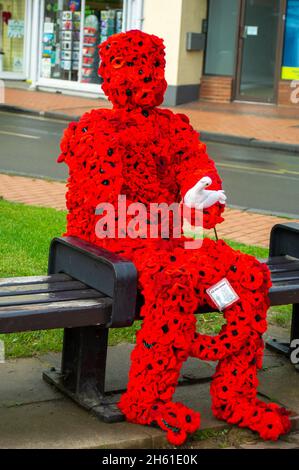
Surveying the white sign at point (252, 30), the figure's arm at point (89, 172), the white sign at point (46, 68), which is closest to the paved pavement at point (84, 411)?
the figure's arm at point (89, 172)

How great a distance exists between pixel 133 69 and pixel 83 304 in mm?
1108

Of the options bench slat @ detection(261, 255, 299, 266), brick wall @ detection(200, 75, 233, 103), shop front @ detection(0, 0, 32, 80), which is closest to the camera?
bench slat @ detection(261, 255, 299, 266)

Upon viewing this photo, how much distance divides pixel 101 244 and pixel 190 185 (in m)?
0.49

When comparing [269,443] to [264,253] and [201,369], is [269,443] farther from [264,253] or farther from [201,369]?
[264,253]

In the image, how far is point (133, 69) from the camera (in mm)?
4211

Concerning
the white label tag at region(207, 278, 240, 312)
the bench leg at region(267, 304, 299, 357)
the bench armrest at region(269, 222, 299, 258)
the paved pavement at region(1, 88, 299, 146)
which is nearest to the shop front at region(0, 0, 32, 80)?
the paved pavement at region(1, 88, 299, 146)

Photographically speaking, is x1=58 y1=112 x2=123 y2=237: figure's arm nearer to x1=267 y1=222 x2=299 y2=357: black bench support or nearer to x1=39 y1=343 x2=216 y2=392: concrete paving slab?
x1=39 y1=343 x2=216 y2=392: concrete paving slab

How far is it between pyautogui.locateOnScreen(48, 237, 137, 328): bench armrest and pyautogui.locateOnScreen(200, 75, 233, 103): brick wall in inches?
650

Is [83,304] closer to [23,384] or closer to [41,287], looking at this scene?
[41,287]

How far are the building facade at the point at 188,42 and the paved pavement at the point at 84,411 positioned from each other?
605 inches

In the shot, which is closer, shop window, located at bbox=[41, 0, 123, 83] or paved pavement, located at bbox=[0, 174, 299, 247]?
paved pavement, located at bbox=[0, 174, 299, 247]

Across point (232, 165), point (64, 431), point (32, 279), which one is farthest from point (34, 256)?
point (232, 165)

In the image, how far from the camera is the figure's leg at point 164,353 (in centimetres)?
378

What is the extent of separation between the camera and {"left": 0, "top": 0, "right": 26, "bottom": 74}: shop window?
73.6ft
